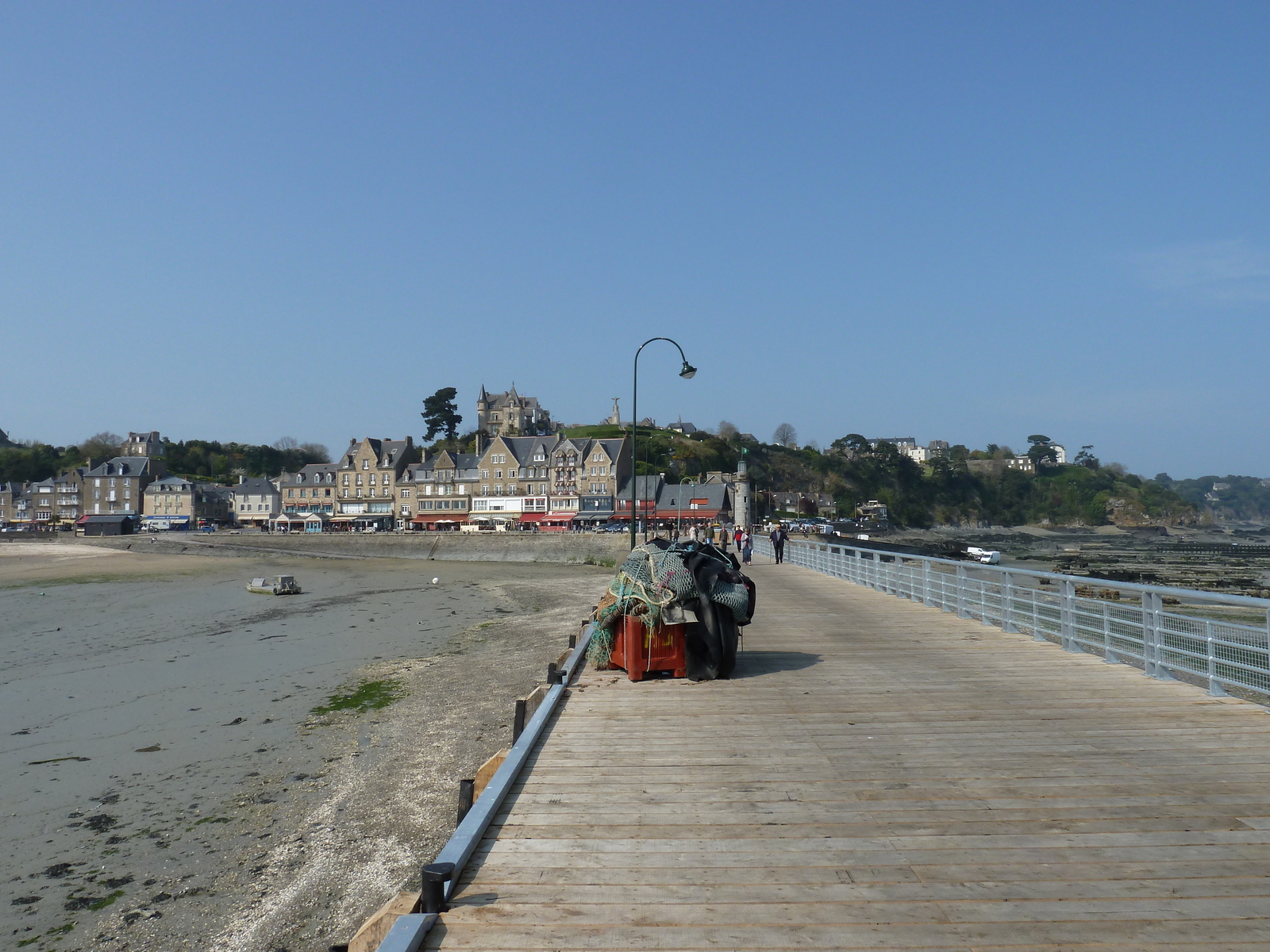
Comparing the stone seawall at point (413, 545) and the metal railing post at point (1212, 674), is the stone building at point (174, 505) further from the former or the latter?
the metal railing post at point (1212, 674)

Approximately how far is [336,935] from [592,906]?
362 cm

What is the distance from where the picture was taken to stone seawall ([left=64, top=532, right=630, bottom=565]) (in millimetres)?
66812

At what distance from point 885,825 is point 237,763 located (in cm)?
932

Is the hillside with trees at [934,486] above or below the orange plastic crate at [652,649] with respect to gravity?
above

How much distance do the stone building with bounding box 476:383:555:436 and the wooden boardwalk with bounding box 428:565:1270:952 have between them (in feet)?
441

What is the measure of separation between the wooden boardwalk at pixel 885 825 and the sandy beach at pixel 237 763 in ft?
9.07

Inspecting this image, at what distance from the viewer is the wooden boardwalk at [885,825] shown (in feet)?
11.2

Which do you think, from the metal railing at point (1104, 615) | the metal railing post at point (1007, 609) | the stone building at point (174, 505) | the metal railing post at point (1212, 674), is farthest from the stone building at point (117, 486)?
the metal railing post at point (1212, 674)

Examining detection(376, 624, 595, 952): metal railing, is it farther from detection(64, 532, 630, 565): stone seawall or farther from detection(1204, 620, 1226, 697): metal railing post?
detection(64, 532, 630, 565): stone seawall

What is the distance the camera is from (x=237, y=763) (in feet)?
35.1

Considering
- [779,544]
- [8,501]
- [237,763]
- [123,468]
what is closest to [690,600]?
[237,763]

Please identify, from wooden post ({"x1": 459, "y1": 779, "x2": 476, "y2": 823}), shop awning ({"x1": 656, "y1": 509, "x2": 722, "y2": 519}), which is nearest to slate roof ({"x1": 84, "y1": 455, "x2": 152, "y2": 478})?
shop awning ({"x1": 656, "y1": 509, "x2": 722, "y2": 519})

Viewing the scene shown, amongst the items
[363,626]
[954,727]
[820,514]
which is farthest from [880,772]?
[820,514]

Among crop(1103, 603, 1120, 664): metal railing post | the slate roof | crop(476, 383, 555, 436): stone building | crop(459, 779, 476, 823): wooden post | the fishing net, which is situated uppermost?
crop(476, 383, 555, 436): stone building
